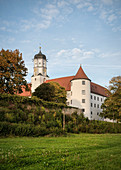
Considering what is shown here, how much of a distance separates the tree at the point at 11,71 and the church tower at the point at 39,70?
122 ft

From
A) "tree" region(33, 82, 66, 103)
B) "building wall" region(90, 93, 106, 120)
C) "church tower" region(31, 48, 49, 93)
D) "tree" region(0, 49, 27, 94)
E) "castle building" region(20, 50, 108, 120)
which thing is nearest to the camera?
"tree" region(0, 49, 27, 94)

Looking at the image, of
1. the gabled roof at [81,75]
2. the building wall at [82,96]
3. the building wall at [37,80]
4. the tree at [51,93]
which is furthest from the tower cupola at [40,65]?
the tree at [51,93]

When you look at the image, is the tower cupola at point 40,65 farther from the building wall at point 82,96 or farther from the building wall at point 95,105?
the building wall at point 95,105

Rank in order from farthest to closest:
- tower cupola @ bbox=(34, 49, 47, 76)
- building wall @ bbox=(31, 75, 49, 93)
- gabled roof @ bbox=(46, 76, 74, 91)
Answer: tower cupola @ bbox=(34, 49, 47, 76)
building wall @ bbox=(31, 75, 49, 93)
gabled roof @ bbox=(46, 76, 74, 91)

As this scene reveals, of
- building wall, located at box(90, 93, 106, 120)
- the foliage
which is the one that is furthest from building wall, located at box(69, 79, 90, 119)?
the foliage

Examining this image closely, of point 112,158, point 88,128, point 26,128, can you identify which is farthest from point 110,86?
point 112,158

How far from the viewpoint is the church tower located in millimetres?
70625

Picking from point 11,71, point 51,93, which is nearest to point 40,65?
point 51,93

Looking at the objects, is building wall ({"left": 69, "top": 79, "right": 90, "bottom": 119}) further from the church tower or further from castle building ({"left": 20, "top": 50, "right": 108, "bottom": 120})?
the church tower

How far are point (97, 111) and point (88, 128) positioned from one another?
36931mm

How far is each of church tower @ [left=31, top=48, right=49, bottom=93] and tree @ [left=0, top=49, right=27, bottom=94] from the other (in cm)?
3724

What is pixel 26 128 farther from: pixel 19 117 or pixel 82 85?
pixel 82 85

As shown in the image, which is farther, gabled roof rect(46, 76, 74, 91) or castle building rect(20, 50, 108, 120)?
gabled roof rect(46, 76, 74, 91)

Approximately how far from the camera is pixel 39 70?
236ft
